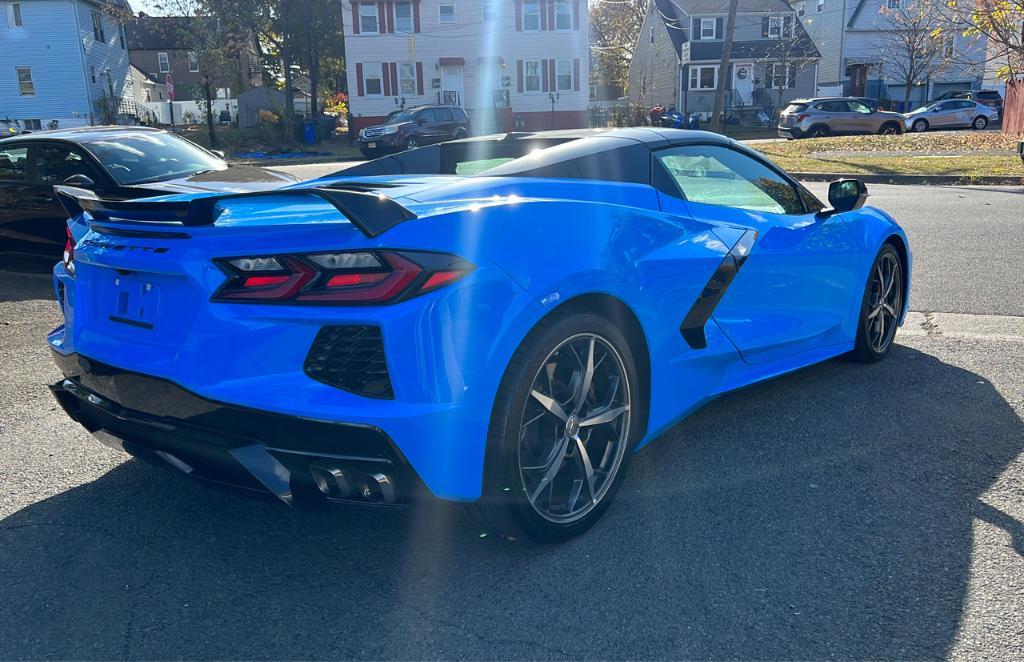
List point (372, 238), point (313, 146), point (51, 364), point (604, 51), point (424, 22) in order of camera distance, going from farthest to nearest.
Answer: point (604, 51), point (424, 22), point (313, 146), point (51, 364), point (372, 238)

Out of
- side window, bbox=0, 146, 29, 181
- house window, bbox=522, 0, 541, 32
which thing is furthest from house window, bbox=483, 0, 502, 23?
side window, bbox=0, 146, 29, 181

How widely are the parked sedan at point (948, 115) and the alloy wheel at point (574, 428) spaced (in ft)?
125

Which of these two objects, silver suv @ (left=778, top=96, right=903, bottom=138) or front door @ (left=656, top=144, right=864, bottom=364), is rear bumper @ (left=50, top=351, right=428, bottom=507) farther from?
silver suv @ (left=778, top=96, right=903, bottom=138)

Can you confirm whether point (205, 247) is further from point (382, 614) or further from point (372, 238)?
point (382, 614)

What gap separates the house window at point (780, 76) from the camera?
45.5 metres

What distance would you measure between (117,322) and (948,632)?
109 inches

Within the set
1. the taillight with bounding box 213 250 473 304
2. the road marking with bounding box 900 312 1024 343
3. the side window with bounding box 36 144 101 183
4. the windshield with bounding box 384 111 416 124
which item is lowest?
the road marking with bounding box 900 312 1024 343

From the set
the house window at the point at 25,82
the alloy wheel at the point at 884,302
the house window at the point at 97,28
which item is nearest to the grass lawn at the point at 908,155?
the alloy wheel at the point at 884,302

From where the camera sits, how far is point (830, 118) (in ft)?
105

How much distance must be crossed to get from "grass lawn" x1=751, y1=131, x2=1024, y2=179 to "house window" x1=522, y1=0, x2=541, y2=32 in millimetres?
18841

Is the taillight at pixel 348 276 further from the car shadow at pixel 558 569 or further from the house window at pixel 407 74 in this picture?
the house window at pixel 407 74

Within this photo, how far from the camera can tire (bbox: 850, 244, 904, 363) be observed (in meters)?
4.75

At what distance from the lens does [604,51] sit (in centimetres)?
6850

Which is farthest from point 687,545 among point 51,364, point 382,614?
point 51,364
